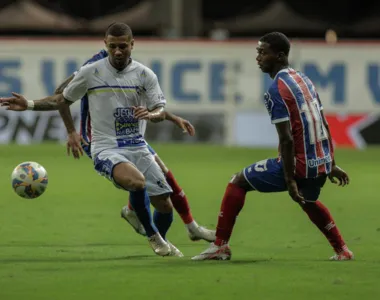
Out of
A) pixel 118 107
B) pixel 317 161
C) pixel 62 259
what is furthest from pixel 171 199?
pixel 317 161

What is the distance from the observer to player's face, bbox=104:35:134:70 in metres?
9.45

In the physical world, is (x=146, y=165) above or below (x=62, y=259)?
above

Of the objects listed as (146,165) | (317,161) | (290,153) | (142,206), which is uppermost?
(290,153)

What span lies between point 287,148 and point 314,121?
385 millimetres

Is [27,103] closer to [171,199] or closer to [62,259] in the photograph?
[62,259]

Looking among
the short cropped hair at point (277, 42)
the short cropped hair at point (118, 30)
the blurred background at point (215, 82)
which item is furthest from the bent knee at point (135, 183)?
the blurred background at point (215, 82)

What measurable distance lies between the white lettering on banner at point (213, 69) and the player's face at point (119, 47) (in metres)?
14.7

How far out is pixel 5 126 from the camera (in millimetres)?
24312

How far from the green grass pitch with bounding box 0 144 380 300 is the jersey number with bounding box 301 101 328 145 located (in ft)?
3.05

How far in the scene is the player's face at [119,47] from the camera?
9453 mm

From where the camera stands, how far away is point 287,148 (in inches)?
340

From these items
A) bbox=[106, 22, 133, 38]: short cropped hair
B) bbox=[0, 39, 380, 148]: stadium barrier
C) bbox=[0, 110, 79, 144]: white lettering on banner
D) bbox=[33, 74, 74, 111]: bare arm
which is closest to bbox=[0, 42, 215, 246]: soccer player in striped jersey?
bbox=[33, 74, 74, 111]: bare arm

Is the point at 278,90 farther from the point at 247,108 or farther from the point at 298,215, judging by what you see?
the point at 247,108

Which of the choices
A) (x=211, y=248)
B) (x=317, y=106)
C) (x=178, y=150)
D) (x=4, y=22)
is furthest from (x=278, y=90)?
(x=4, y=22)
